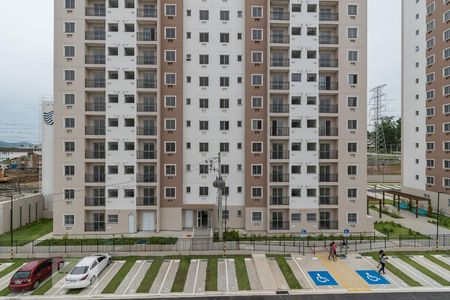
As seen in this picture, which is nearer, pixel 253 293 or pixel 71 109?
pixel 253 293

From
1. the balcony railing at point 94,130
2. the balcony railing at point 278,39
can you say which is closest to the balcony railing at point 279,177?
the balcony railing at point 278,39

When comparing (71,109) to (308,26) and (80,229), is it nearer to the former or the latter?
(80,229)

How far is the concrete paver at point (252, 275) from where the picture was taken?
831 inches

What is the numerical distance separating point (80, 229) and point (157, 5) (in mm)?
27814

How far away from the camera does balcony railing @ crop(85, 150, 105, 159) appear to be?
33.6 meters

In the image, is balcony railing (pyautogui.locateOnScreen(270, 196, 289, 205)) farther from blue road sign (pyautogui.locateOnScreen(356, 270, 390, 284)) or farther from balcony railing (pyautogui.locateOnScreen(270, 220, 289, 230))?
blue road sign (pyautogui.locateOnScreen(356, 270, 390, 284))

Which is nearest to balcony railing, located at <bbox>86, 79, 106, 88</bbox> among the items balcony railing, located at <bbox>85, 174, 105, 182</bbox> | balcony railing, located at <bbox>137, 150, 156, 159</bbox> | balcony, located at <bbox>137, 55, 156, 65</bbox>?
balcony, located at <bbox>137, 55, 156, 65</bbox>

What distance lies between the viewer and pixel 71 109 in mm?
33219

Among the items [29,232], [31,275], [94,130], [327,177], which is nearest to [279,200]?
[327,177]

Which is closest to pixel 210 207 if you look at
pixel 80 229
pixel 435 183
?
pixel 80 229

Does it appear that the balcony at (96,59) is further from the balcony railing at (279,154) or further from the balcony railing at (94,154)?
the balcony railing at (279,154)

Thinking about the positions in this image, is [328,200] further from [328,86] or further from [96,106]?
[96,106]

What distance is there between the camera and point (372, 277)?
2250cm

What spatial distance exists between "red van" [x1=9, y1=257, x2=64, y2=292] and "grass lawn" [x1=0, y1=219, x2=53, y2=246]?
30.9 feet
